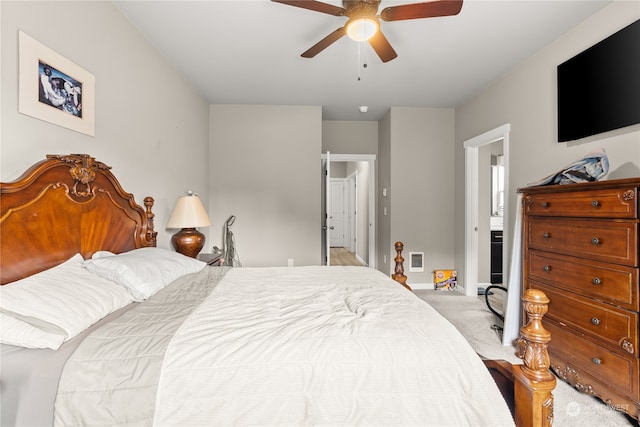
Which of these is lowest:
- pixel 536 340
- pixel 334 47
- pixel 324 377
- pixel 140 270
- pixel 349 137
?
pixel 324 377

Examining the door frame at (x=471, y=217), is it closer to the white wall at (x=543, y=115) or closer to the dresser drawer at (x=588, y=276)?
the white wall at (x=543, y=115)

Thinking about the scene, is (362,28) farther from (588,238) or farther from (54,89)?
(588,238)

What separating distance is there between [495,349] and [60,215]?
3.23 meters

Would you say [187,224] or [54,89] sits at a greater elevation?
[54,89]

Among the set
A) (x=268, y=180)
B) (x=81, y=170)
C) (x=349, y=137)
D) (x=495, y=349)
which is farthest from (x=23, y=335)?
(x=349, y=137)

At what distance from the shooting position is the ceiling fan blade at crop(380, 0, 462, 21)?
5.48ft

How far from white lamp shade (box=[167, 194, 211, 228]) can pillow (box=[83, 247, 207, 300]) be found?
0.84 metres

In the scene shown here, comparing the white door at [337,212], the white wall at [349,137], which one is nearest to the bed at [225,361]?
the white wall at [349,137]

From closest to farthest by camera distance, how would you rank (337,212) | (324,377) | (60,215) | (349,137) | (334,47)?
(324,377) → (60,215) → (334,47) → (349,137) → (337,212)

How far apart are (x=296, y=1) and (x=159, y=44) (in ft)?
5.46

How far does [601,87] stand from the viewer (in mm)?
2215

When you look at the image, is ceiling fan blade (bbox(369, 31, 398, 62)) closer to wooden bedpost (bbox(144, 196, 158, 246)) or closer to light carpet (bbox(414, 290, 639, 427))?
wooden bedpost (bbox(144, 196, 158, 246))

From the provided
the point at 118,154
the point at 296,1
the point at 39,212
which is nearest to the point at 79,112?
the point at 118,154

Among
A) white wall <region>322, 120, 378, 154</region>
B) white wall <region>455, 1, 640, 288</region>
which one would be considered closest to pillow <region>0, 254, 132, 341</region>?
white wall <region>455, 1, 640, 288</region>
